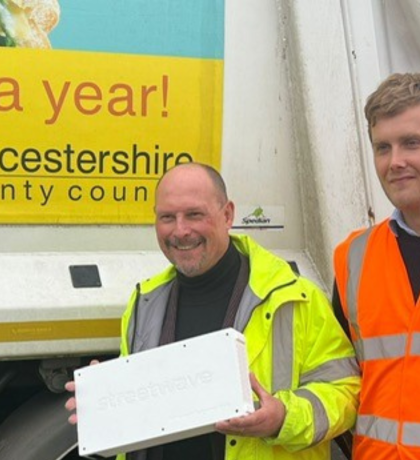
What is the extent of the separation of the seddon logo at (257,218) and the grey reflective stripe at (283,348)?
0.63 meters

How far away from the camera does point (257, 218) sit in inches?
113

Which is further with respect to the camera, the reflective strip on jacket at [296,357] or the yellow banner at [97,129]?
the yellow banner at [97,129]

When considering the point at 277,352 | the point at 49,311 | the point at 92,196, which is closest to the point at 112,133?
the point at 92,196

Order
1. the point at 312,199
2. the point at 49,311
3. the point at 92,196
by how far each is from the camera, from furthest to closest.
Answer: the point at 312,199
the point at 92,196
the point at 49,311

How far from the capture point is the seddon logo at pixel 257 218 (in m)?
2.85

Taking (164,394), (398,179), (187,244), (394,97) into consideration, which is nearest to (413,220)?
(398,179)

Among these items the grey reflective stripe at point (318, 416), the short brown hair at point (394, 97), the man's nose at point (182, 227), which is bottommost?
the grey reflective stripe at point (318, 416)

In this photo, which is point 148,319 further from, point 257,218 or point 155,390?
point 257,218

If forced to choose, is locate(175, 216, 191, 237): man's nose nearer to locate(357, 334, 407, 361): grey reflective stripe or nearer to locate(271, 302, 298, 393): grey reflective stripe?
locate(271, 302, 298, 393): grey reflective stripe

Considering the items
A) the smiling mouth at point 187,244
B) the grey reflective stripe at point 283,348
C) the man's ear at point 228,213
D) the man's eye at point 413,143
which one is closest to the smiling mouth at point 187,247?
the smiling mouth at point 187,244

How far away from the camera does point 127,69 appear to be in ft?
8.85

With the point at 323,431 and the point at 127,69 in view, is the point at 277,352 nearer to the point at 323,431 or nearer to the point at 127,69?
the point at 323,431

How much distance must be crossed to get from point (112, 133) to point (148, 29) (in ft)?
1.10

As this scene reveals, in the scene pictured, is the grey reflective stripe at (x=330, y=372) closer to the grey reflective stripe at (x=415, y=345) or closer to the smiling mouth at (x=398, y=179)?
the grey reflective stripe at (x=415, y=345)
